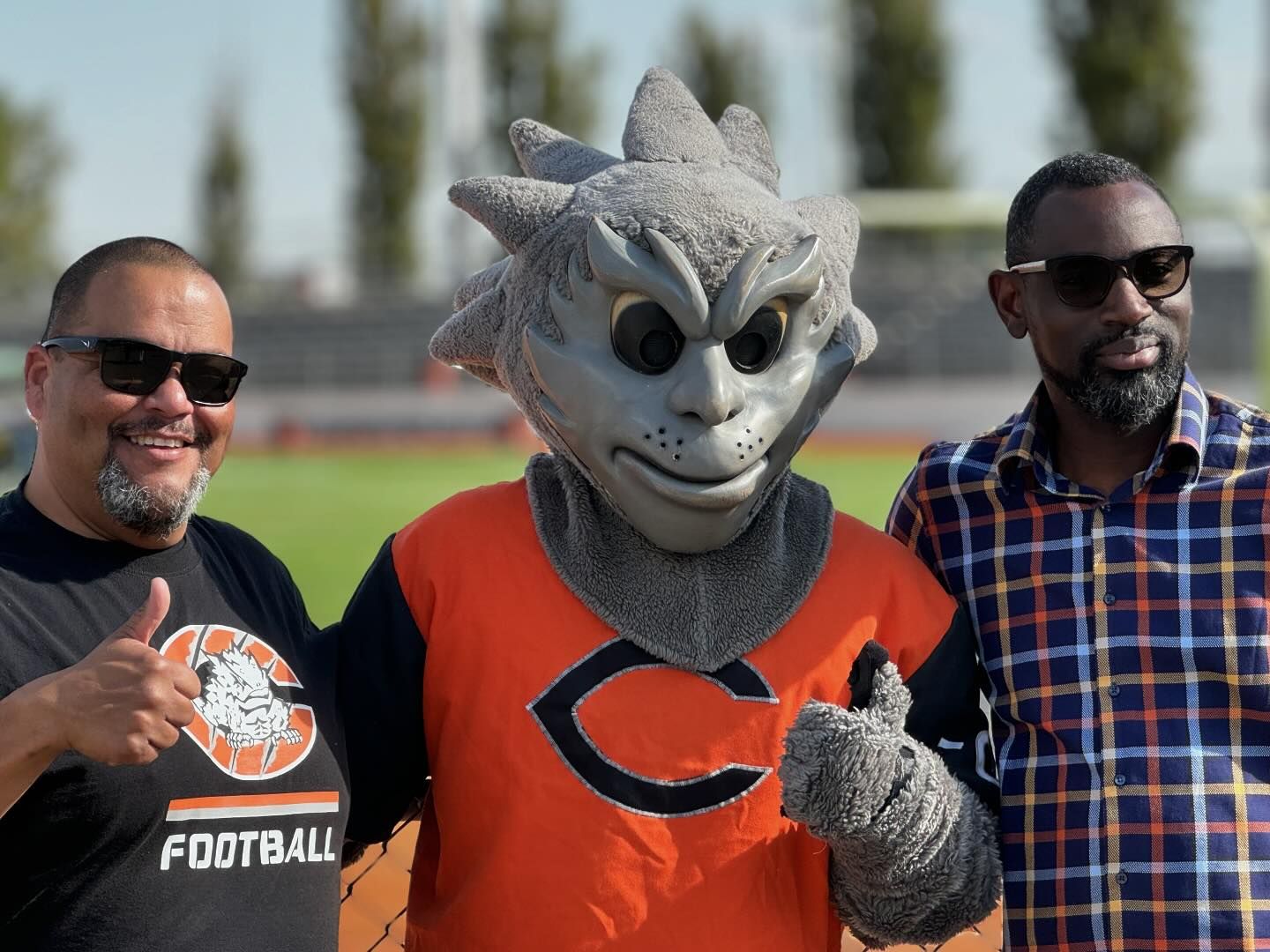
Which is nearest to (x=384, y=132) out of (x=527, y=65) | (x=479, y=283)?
(x=527, y=65)

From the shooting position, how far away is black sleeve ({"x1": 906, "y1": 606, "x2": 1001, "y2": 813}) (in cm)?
295

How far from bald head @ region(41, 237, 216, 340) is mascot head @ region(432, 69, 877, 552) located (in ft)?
1.93

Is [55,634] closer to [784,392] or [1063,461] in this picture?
[784,392]

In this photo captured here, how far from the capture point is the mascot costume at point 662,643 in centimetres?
278

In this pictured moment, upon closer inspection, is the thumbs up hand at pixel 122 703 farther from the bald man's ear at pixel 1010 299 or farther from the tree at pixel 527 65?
the tree at pixel 527 65

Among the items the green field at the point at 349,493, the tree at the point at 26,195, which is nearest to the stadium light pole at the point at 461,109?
the green field at the point at 349,493

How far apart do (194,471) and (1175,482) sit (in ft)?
A: 6.05

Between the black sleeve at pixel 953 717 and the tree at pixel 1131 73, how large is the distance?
1273 inches

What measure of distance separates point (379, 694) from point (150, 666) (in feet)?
2.37

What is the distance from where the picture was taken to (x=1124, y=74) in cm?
3316

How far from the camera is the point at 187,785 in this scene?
8.32 feet

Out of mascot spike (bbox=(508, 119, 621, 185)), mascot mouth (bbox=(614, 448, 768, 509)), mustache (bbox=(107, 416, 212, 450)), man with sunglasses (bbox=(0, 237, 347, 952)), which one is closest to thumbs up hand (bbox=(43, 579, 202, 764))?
man with sunglasses (bbox=(0, 237, 347, 952))

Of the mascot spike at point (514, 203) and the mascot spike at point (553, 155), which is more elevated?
the mascot spike at point (553, 155)

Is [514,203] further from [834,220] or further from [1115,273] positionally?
[1115,273]
